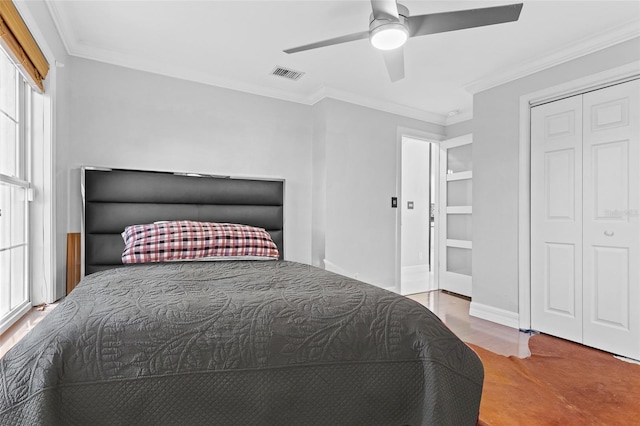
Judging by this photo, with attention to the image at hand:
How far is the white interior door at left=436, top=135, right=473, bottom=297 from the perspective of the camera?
4.35 meters

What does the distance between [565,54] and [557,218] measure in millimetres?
1320

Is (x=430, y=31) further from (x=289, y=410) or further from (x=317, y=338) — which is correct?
(x=289, y=410)

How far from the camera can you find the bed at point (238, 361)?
36.9 inches

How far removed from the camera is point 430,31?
6.97 ft

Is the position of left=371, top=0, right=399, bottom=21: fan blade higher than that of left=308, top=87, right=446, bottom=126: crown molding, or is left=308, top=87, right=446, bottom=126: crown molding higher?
left=308, top=87, right=446, bottom=126: crown molding

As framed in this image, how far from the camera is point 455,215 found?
178 inches

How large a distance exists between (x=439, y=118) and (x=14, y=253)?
4.48 metres

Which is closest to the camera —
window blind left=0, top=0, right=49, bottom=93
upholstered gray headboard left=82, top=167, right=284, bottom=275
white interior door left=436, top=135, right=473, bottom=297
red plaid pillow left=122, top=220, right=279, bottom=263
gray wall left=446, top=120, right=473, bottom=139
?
window blind left=0, top=0, right=49, bottom=93

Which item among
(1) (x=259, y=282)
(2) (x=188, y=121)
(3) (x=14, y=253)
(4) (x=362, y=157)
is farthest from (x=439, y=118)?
(3) (x=14, y=253)

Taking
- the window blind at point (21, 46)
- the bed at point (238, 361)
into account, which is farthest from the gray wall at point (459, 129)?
the window blind at point (21, 46)

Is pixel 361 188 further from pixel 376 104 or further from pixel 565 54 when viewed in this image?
pixel 565 54

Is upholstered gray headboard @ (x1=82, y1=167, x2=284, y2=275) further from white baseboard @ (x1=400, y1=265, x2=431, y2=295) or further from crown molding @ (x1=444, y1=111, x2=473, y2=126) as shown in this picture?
crown molding @ (x1=444, y1=111, x2=473, y2=126)

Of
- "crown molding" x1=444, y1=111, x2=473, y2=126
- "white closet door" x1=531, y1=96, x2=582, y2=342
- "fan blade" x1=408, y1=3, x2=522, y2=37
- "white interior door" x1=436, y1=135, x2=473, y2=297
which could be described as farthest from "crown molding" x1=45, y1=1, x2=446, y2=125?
"fan blade" x1=408, y1=3, x2=522, y2=37

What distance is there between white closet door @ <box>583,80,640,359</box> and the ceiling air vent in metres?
2.40
